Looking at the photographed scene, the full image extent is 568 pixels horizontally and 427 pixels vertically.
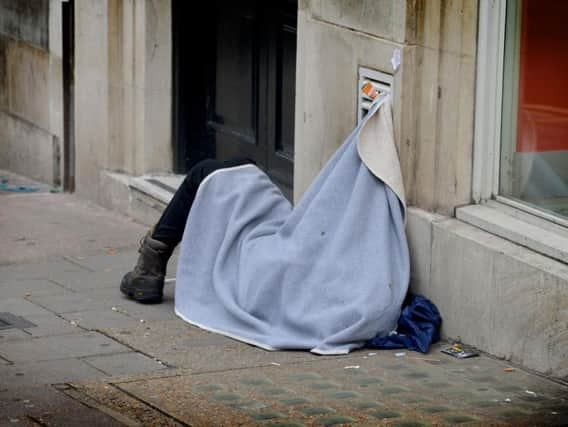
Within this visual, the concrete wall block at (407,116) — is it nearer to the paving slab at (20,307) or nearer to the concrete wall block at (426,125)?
the concrete wall block at (426,125)

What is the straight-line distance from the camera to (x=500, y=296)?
21.1 feet

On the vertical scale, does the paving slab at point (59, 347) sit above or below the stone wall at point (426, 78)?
below

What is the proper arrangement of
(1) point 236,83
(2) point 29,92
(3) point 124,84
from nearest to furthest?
(1) point 236,83 < (3) point 124,84 < (2) point 29,92

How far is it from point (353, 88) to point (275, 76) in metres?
1.59

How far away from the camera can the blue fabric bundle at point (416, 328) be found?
6703 mm

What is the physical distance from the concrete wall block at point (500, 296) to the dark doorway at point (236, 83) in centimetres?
226

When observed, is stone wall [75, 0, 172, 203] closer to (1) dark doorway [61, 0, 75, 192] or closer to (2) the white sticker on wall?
(1) dark doorway [61, 0, 75, 192]

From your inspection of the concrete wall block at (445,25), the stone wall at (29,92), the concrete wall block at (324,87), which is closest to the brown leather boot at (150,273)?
the concrete wall block at (324,87)

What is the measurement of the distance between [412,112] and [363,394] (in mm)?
1594

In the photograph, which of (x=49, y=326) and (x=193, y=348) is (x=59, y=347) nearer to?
(x=49, y=326)

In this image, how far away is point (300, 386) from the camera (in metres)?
6.08

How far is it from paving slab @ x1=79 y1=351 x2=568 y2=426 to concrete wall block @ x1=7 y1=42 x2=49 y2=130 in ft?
18.0

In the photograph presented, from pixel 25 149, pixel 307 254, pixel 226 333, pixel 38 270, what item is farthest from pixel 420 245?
pixel 25 149

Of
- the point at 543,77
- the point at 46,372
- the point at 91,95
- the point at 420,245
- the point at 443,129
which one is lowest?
the point at 46,372
